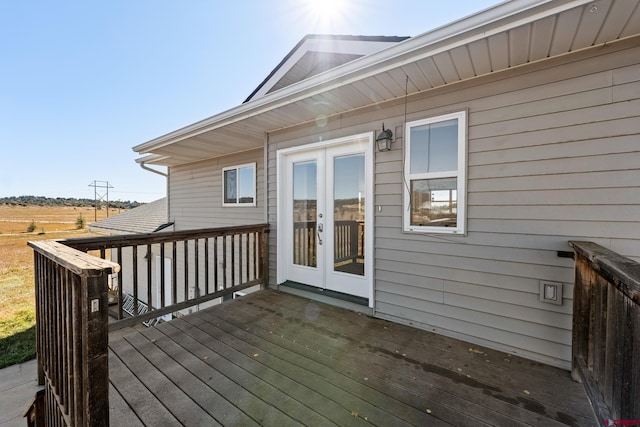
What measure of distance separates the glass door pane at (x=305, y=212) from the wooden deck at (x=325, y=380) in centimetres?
117

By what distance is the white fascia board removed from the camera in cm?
165

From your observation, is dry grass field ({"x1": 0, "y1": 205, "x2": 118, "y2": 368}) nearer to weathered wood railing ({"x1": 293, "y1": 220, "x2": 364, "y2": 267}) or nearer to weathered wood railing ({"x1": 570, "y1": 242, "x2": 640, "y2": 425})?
weathered wood railing ({"x1": 293, "y1": 220, "x2": 364, "y2": 267})

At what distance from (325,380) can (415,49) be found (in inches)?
105

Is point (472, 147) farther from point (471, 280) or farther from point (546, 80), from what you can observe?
point (471, 280)

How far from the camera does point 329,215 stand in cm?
354

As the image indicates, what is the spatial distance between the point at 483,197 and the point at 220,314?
10.4 feet

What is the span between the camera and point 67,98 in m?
10.8

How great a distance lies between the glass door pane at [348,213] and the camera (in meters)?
3.31

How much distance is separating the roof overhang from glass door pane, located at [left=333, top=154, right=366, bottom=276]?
725 millimetres

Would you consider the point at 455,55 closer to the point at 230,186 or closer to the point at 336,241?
the point at 336,241

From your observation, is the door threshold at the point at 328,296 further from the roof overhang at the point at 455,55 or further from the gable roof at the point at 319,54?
the gable roof at the point at 319,54

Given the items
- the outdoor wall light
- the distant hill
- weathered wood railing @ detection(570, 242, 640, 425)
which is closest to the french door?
the outdoor wall light

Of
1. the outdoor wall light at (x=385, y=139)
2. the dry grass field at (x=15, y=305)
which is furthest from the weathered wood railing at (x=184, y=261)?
the outdoor wall light at (x=385, y=139)

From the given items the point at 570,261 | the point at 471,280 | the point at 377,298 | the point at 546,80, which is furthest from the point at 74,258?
the point at 546,80
